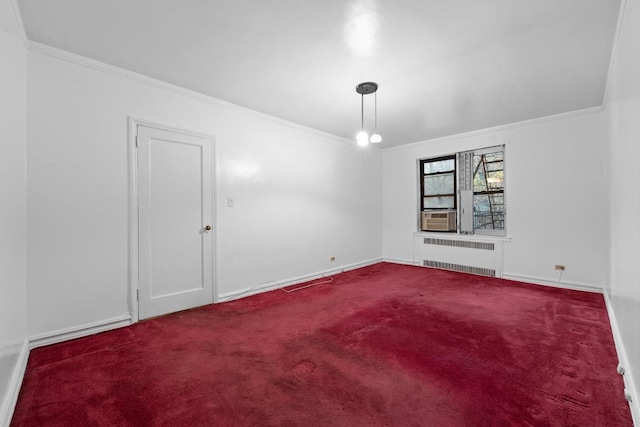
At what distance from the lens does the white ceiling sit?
2.04 metres

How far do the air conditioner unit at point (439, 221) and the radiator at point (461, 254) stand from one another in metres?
0.21

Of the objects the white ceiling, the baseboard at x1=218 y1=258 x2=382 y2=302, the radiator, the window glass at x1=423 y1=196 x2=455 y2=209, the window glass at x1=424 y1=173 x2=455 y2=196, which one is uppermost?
the white ceiling

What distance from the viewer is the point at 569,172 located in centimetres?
423

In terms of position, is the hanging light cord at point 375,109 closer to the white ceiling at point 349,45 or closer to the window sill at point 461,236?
the white ceiling at point 349,45

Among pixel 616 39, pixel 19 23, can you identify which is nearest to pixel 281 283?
pixel 19 23

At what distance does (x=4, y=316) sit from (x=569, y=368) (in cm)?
389

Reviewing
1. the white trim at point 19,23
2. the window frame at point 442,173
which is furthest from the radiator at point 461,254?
the white trim at point 19,23

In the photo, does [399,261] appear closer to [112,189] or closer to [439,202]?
[439,202]

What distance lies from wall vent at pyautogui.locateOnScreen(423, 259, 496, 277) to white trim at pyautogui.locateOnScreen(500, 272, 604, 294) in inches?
8.4

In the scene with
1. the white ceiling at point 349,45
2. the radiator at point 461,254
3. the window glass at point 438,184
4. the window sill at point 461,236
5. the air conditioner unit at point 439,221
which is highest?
the white ceiling at point 349,45

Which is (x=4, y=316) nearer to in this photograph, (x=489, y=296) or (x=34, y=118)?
(x=34, y=118)

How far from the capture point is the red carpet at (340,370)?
64.7 inches

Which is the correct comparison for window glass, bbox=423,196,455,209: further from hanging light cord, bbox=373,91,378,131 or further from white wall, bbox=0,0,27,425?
white wall, bbox=0,0,27,425

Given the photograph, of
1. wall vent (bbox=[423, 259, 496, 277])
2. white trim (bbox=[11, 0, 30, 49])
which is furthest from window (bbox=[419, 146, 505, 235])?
white trim (bbox=[11, 0, 30, 49])
